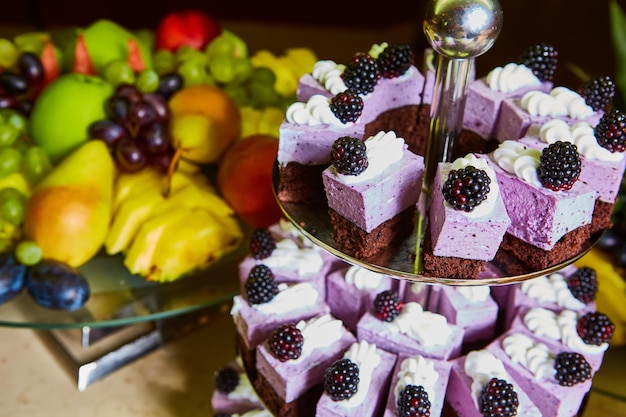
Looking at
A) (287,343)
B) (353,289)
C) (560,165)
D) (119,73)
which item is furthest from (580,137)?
(119,73)

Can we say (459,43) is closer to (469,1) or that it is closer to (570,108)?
(469,1)

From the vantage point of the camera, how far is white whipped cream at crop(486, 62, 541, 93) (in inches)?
54.1

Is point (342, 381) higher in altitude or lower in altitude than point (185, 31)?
lower

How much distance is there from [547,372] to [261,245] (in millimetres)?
607

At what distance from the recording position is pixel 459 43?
104 centimetres

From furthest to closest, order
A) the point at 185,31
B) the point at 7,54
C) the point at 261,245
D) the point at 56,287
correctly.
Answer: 1. the point at 185,31
2. the point at 7,54
3. the point at 56,287
4. the point at 261,245

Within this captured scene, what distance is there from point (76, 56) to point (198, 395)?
1017 millimetres

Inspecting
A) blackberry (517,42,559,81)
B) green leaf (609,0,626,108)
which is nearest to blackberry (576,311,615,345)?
blackberry (517,42,559,81)

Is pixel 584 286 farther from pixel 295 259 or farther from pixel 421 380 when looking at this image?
pixel 295 259

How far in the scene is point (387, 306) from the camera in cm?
130

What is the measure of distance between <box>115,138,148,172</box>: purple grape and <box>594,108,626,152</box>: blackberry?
3.67 feet

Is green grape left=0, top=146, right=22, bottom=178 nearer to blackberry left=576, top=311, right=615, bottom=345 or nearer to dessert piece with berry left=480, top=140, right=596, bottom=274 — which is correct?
dessert piece with berry left=480, top=140, right=596, bottom=274

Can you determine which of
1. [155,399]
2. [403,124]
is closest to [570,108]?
[403,124]

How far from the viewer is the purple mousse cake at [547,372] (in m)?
1.21
